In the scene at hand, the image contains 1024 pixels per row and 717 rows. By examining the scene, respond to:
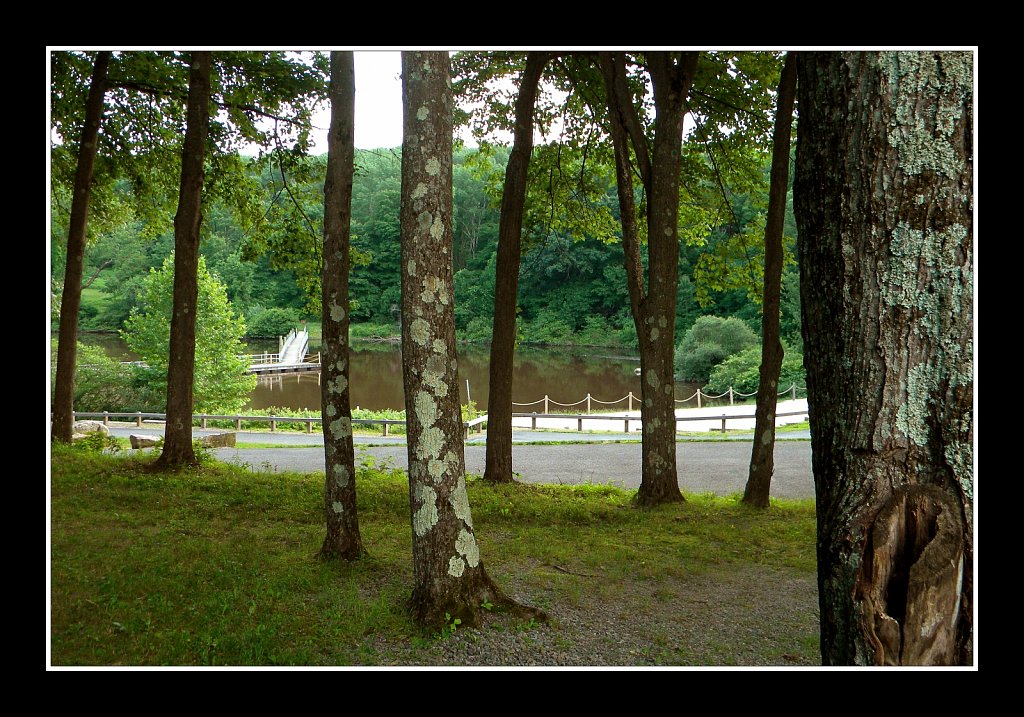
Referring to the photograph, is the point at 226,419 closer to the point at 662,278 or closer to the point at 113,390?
the point at 113,390

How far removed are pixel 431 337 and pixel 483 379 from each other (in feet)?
114

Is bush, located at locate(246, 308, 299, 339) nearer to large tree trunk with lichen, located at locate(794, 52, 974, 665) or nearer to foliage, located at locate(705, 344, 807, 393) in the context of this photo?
foliage, located at locate(705, 344, 807, 393)

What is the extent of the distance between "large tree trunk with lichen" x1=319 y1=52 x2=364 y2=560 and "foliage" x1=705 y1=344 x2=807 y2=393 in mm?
26723

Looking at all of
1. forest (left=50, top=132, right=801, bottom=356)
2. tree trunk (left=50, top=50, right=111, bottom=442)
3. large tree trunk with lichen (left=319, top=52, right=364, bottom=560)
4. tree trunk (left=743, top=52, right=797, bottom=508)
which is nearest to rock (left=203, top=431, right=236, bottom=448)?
tree trunk (left=50, top=50, right=111, bottom=442)

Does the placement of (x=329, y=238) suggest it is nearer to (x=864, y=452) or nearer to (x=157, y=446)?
→ (x=864, y=452)

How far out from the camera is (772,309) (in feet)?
29.6

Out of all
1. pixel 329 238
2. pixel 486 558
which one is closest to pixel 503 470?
pixel 486 558

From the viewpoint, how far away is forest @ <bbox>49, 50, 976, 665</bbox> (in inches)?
84.4

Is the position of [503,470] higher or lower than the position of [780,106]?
lower

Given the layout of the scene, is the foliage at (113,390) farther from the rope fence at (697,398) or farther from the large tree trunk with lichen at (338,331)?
the large tree trunk with lichen at (338,331)

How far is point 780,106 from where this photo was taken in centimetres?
870

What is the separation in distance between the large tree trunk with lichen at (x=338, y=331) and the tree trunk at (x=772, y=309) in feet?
17.4

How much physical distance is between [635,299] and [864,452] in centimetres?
719

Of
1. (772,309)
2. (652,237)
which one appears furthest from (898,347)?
(772,309)
